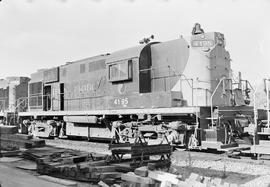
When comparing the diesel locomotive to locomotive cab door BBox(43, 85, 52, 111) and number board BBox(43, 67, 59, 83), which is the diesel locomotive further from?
→ locomotive cab door BBox(43, 85, 52, 111)

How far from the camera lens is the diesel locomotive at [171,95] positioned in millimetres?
10703

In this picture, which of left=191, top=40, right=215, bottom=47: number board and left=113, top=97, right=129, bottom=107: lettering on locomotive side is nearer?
left=191, top=40, right=215, bottom=47: number board

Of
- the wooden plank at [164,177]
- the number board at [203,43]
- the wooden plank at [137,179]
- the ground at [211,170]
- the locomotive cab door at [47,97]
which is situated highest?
the number board at [203,43]

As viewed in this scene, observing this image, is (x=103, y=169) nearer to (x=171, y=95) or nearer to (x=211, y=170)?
(x=211, y=170)

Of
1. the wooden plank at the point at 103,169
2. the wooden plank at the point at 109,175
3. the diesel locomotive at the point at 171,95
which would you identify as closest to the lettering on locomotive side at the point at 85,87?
the diesel locomotive at the point at 171,95

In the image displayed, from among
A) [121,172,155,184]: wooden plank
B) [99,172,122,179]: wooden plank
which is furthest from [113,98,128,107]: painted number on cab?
[121,172,155,184]: wooden plank

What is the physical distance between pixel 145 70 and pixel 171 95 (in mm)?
1696

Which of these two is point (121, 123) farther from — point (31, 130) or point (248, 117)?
point (31, 130)

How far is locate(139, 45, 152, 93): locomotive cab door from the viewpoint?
12273 millimetres

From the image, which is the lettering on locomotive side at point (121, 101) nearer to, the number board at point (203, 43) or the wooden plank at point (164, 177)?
the number board at point (203, 43)

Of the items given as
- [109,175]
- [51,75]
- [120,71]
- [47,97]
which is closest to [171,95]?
[120,71]

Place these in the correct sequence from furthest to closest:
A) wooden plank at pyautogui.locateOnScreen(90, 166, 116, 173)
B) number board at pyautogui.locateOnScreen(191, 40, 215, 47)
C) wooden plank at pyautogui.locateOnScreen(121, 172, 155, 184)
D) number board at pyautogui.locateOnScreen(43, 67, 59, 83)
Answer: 1. number board at pyautogui.locateOnScreen(43, 67, 59, 83)
2. number board at pyautogui.locateOnScreen(191, 40, 215, 47)
3. wooden plank at pyautogui.locateOnScreen(90, 166, 116, 173)
4. wooden plank at pyautogui.locateOnScreen(121, 172, 155, 184)

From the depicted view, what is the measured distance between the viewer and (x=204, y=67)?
447 inches

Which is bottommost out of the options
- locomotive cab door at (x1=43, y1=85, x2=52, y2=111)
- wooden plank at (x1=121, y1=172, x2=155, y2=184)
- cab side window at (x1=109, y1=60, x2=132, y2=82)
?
wooden plank at (x1=121, y1=172, x2=155, y2=184)
